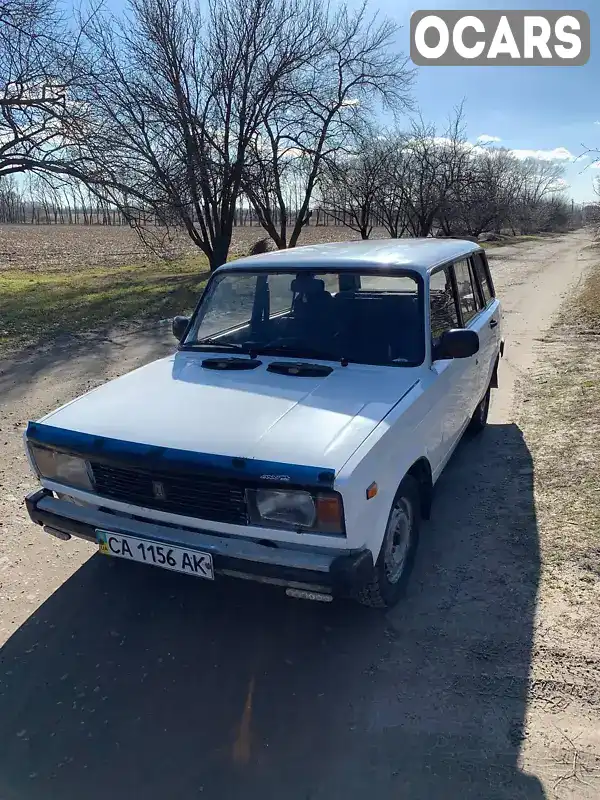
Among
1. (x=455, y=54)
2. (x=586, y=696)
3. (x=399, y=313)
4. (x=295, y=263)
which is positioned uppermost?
(x=455, y=54)

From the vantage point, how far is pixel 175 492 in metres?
2.69

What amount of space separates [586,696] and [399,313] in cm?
221

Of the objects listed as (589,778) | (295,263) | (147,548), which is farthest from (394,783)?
(295,263)

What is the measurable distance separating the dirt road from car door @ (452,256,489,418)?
1.03 metres

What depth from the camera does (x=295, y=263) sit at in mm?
4031

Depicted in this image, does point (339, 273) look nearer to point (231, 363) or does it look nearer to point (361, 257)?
point (361, 257)

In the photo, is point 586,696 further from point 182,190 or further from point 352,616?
point 182,190

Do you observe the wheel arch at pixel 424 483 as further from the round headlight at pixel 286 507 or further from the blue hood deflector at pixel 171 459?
the blue hood deflector at pixel 171 459

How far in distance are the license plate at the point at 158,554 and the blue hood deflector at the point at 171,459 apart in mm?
380

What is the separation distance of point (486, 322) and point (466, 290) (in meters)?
0.48

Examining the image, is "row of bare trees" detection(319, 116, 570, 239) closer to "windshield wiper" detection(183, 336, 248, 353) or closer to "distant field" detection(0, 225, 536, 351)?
"distant field" detection(0, 225, 536, 351)

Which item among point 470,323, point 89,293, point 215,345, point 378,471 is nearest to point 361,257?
point 215,345

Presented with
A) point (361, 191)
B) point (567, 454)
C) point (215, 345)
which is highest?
point (361, 191)

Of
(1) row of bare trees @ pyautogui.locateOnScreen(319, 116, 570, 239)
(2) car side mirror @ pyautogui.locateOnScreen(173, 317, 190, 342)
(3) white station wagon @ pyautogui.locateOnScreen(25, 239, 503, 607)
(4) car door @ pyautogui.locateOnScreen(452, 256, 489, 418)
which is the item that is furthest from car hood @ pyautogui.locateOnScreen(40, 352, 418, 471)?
(1) row of bare trees @ pyautogui.locateOnScreen(319, 116, 570, 239)
